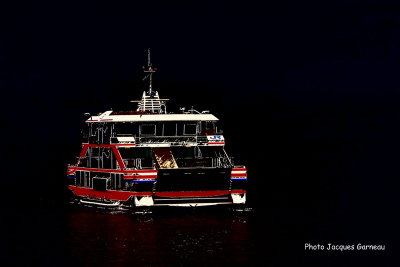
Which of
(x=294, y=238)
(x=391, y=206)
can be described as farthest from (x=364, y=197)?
(x=294, y=238)

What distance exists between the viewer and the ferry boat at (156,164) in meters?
93.2

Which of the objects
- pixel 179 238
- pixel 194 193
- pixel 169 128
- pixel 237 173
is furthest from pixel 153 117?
pixel 179 238

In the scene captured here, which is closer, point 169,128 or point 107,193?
point 107,193

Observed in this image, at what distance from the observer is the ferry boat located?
306 feet

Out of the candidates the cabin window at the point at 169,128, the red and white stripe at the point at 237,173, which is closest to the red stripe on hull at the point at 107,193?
the red and white stripe at the point at 237,173

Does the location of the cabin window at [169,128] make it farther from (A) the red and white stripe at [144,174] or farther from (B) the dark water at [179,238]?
(A) the red and white stripe at [144,174]

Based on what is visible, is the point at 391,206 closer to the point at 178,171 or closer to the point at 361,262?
the point at 178,171

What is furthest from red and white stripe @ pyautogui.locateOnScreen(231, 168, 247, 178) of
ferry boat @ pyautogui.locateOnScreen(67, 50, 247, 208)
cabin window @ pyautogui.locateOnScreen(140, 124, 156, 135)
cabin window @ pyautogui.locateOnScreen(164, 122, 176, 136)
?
cabin window @ pyautogui.locateOnScreen(140, 124, 156, 135)

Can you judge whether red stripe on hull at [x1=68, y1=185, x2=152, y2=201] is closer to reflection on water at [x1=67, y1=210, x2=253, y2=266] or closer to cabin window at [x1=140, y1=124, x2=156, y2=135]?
reflection on water at [x1=67, y1=210, x2=253, y2=266]

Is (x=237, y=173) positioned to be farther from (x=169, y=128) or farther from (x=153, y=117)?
(x=153, y=117)

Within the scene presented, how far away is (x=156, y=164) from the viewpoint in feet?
314

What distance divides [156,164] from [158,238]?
→ 46.8 feet

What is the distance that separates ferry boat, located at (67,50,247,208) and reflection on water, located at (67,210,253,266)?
159 centimetres

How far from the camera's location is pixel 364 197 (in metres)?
113
